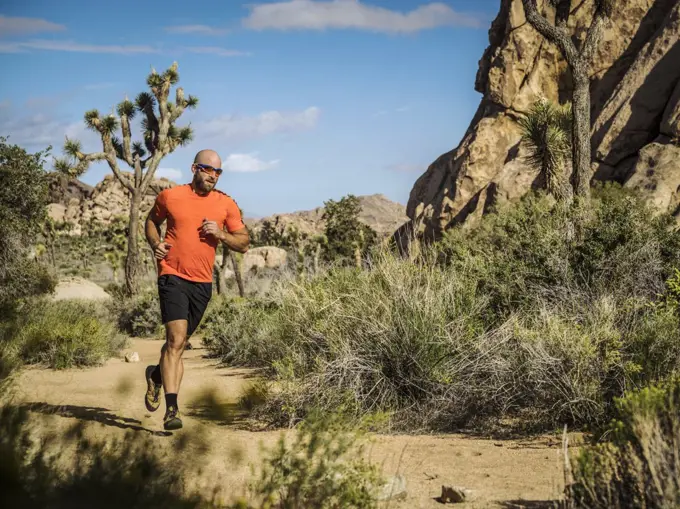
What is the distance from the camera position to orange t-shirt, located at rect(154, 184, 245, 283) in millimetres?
6211

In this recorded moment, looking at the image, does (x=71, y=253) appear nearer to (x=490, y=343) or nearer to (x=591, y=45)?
(x=591, y=45)

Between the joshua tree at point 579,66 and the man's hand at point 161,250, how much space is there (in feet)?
34.9

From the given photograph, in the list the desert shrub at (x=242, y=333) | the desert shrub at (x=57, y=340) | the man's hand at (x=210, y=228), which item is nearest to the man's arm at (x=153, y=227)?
the man's hand at (x=210, y=228)

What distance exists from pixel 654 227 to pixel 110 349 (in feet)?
31.5

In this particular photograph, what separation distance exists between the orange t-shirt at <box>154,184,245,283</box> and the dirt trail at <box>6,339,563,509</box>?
103 cm

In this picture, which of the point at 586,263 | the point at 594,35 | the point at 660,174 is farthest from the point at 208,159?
the point at 660,174

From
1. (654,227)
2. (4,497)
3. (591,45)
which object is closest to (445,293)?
(654,227)

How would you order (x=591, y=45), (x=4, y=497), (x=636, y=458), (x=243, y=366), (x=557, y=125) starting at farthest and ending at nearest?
1. (x=557, y=125)
2. (x=591, y=45)
3. (x=243, y=366)
4. (x=636, y=458)
5. (x=4, y=497)


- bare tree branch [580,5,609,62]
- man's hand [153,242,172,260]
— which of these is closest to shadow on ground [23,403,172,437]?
man's hand [153,242,172,260]

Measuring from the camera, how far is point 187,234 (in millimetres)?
6230

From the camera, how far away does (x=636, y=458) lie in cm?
347

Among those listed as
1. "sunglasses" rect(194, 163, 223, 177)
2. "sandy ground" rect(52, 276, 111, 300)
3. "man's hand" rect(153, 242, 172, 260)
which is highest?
"sunglasses" rect(194, 163, 223, 177)

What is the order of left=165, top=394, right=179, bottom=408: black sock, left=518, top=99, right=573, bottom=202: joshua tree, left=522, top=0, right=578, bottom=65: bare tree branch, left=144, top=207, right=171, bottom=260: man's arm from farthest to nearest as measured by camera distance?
left=518, top=99, right=573, bottom=202: joshua tree < left=522, top=0, right=578, bottom=65: bare tree branch < left=144, top=207, right=171, bottom=260: man's arm < left=165, top=394, right=179, bottom=408: black sock

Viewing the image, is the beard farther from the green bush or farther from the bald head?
the green bush
